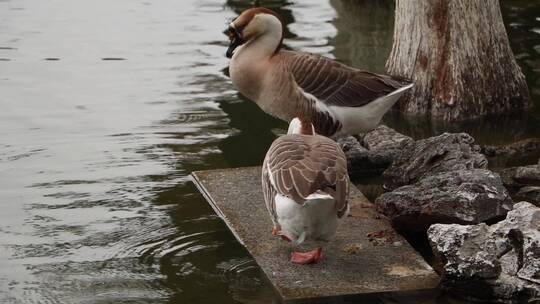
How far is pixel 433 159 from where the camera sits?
8180mm

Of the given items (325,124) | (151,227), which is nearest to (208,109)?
(325,124)

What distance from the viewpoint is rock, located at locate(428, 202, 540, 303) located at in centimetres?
630

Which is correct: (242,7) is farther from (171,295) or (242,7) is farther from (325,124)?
(171,295)

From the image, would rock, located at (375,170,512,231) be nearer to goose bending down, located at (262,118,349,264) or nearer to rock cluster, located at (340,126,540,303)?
rock cluster, located at (340,126,540,303)

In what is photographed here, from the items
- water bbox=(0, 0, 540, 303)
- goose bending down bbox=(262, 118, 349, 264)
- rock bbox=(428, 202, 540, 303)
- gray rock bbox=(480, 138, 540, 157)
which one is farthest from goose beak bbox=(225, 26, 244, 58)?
rock bbox=(428, 202, 540, 303)

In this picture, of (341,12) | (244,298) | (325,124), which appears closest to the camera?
(244,298)

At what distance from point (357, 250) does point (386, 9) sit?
7.76 meters

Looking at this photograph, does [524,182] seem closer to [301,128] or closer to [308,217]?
[301,128]

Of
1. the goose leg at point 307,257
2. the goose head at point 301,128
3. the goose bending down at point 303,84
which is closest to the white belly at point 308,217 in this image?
the goose leg at point 307,257

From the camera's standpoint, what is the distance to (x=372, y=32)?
506 inches

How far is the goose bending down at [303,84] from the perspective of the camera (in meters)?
8.29

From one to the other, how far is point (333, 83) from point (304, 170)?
6.91ft

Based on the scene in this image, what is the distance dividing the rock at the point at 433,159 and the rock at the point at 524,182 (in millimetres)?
285

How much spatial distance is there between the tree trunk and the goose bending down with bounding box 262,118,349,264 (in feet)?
10.8
